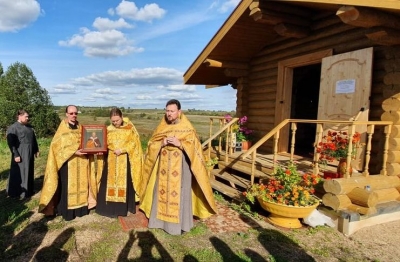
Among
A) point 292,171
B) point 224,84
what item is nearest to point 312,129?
point 224,84

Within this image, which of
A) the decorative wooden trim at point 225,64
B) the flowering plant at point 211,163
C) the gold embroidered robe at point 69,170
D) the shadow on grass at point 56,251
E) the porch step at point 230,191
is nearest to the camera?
the shadow on grass at point 56,251

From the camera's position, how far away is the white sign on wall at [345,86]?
592 centimetres

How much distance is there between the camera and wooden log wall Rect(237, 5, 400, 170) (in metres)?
5.61

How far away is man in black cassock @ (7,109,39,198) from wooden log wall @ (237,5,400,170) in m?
6.03

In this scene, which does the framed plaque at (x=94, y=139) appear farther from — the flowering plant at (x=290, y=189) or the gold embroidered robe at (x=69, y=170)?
the flowering plant at (x=290, y=189)

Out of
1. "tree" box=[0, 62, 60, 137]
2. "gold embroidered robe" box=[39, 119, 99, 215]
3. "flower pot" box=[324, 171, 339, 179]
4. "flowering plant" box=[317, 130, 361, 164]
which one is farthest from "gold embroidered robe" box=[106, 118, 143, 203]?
"tree" box=[0, 62, 60, 137]

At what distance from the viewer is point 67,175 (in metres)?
5.05

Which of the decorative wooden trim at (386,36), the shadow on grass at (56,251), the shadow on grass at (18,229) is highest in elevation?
the decorative wooden trim at (386,36)

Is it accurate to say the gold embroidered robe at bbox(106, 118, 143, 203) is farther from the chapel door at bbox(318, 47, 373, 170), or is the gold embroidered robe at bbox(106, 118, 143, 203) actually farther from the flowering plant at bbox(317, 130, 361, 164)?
the chapel door at bbox(318, 47, 373, 170)

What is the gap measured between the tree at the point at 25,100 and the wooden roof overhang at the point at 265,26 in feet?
117

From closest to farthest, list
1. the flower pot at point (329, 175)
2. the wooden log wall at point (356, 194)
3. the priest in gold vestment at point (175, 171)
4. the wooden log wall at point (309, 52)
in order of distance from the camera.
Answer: the priest in gold vestment at point (175, 171)
the wooden log wall at point (356, 194)
the flower pot at point (329, 175)
the wooden log wall at point (309, 52)

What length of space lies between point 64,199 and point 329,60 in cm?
606

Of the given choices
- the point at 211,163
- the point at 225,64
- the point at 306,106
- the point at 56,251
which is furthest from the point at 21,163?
the point at 306,106

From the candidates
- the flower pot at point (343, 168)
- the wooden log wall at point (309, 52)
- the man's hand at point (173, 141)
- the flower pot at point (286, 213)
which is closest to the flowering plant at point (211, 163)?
the wooden log wall at point (309, 52)
